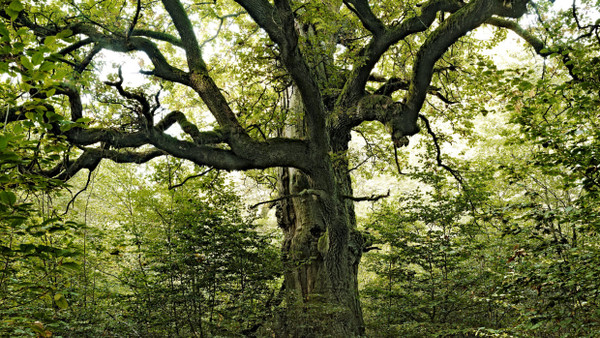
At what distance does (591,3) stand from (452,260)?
4.24 metres

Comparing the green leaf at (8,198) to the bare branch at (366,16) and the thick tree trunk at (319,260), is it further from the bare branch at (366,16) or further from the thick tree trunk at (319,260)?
the bare branch at (366,16)

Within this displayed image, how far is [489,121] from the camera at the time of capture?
45.4ft

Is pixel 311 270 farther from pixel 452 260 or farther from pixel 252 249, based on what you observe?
pixel 452 260

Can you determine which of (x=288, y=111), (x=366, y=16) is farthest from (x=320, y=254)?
(x=366, y=16)

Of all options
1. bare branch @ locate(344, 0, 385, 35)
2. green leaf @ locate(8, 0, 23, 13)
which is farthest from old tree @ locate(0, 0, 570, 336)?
green leaf @ locate(8, 0, 23, 13)

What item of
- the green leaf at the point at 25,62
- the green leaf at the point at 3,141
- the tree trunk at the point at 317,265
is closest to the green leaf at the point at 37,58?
the green leaf at the point at 25,62

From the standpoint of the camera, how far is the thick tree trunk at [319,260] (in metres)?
5.43

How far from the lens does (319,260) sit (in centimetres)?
635

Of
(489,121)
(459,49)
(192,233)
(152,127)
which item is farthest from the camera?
(489,121)

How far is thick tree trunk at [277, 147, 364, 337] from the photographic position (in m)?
5.43

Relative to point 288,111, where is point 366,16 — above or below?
above

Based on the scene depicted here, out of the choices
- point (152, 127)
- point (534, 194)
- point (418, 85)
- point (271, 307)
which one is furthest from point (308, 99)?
point (271, 307)

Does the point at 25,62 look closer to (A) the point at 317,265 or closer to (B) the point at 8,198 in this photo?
(B) the point at 8,198

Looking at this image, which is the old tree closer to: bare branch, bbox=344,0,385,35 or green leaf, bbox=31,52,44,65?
bare branch, bbox=344,0,385,35
